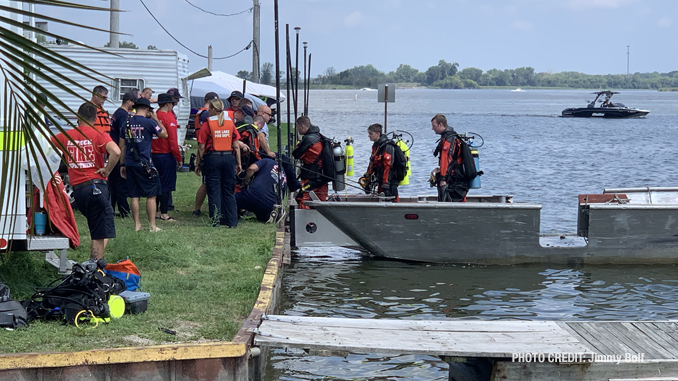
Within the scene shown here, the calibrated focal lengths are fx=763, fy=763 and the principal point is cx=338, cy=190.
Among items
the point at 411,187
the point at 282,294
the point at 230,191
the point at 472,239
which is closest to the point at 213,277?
the point at 282,294

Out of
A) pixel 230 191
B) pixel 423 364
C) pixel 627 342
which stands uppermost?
pixel 230 191

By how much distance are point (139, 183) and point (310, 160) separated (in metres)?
3.14

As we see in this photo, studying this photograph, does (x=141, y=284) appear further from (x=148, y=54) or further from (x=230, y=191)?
(x=148, y=54)

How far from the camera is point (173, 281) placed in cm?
752

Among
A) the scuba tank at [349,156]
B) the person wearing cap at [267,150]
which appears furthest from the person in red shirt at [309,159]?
the scuba tank at [349,156]

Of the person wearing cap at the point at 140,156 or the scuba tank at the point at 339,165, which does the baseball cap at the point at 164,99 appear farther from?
the scuba tank at the point at 339,165

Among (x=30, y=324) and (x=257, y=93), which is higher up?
(x=257, y=93)

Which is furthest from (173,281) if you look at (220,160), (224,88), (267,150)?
(224,88)

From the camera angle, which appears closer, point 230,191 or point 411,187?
point 230,191

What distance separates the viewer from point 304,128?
1204 centimetres

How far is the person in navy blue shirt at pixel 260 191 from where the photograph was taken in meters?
11.5

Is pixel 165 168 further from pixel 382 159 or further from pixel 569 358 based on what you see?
pixel 569 358

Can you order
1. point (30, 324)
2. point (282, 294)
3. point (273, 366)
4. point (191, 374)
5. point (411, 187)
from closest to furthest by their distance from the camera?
1. point (191, 374)
2. point (30, 324)
3. point (273, 366)
4. point (282, 294)
5. point (411, 187)

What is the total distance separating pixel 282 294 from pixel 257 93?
83.7 feet
